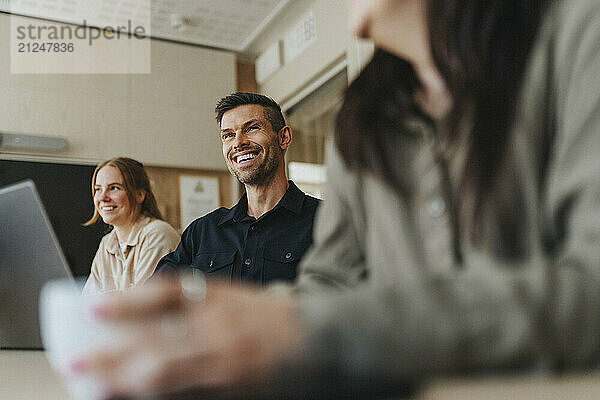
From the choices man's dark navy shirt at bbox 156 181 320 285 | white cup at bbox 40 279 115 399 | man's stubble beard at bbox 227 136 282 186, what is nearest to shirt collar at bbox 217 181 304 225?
man's dark navy shirt at bbox 156 181 320 285

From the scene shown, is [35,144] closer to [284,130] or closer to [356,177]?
[284,130]

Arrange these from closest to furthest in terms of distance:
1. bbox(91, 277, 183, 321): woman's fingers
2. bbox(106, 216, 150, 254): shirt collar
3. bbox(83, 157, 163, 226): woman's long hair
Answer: bbox(91, 277, 183, 321): woman's fingers, bbox(106, 216, 150, 254): shirt collar, bbox(83, 157, 163, 226): woman's long hair

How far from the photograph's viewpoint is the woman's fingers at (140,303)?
0.88 feet

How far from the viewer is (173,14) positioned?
3.57 m

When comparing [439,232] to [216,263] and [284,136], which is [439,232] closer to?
[216,263]

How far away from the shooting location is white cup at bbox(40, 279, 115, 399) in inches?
11.2

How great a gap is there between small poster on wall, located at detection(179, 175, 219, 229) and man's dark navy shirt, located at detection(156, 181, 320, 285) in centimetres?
173

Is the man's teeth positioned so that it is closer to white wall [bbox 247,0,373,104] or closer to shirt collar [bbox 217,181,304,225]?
shirt collar [bbox 217,181,304,225]

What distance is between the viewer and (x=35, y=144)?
3322 millimetres

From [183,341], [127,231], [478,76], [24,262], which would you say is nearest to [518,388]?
[183,341]

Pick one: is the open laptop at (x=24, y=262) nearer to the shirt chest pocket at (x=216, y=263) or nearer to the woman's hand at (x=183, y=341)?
the woman's hand at (x=183, y=341)

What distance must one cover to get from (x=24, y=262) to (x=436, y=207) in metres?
0.73

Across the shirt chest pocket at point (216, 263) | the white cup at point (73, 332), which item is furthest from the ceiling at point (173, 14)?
the white cup at point (73, 332)

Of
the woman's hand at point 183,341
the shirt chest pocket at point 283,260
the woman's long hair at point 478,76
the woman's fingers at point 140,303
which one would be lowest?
the woman's hand at point 183,341
